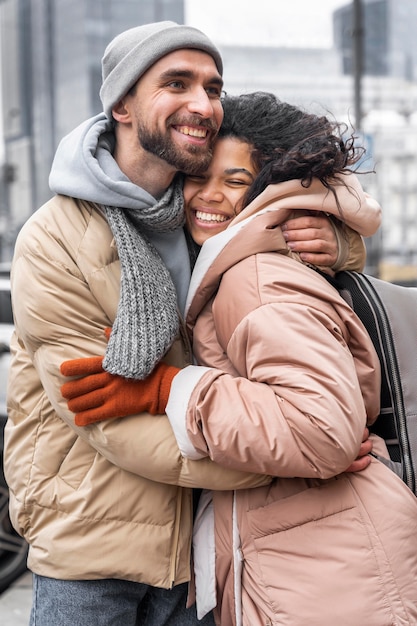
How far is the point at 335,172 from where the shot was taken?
82.6 inches

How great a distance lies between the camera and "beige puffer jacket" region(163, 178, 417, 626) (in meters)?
1.78

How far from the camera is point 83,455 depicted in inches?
83.7

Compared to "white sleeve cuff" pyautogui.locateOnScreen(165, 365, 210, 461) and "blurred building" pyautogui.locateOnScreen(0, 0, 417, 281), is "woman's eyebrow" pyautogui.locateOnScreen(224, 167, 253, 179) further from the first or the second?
"blurred building" pyautogui.locateOnScreen(0, 0, 417, 281)

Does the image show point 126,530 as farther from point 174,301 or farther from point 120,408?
point 174,301

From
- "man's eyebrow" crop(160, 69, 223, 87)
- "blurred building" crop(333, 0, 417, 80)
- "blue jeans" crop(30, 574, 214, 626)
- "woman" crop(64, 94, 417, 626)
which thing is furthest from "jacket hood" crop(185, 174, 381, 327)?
"blurred building" crop(333, 0, 417, 80)

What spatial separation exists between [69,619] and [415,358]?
127 centimetres

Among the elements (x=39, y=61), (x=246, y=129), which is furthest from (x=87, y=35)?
(x=246, y=129)

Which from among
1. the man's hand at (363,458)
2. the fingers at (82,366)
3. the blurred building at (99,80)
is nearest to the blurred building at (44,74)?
the blurred building at (99,80)

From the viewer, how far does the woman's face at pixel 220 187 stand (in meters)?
2.28

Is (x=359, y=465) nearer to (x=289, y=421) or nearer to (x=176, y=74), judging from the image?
(x=289, y=421)

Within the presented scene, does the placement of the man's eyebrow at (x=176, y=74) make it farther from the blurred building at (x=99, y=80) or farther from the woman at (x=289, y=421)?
the blurred building at (x=99, y=80)

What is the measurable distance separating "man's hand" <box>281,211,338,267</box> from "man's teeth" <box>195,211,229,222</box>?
291mm

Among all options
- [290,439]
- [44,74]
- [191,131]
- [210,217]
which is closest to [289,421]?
[290,439]

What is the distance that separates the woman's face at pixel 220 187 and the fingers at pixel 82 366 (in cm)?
59
